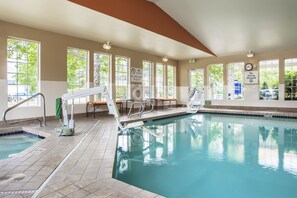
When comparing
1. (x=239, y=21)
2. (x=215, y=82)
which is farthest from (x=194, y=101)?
(x=239, y=21)

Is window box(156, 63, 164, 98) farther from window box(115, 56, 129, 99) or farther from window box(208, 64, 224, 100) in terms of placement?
window box(208, 64, 224, 100)

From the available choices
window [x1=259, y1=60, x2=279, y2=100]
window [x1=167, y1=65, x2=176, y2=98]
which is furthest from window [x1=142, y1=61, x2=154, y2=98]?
window [x1=259, y1=60, x2=279, y2=100]

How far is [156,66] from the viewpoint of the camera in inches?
423

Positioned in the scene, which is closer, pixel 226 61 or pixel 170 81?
pixel 226 61

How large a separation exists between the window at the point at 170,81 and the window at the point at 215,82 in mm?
2061

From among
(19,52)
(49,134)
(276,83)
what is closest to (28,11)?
(19,52)

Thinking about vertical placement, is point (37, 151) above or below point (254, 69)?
below

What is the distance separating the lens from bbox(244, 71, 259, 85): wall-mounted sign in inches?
385

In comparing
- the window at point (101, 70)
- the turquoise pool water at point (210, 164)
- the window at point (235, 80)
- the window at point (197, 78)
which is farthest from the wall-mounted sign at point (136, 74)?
the window at point (235, 80)

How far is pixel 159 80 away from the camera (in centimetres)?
1103

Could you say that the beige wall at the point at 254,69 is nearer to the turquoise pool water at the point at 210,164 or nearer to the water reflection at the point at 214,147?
the water reflection at the point at 214,147

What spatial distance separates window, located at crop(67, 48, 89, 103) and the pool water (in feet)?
7.96

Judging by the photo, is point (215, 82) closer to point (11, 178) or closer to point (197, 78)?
point (197, 78)

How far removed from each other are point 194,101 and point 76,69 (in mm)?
5938
